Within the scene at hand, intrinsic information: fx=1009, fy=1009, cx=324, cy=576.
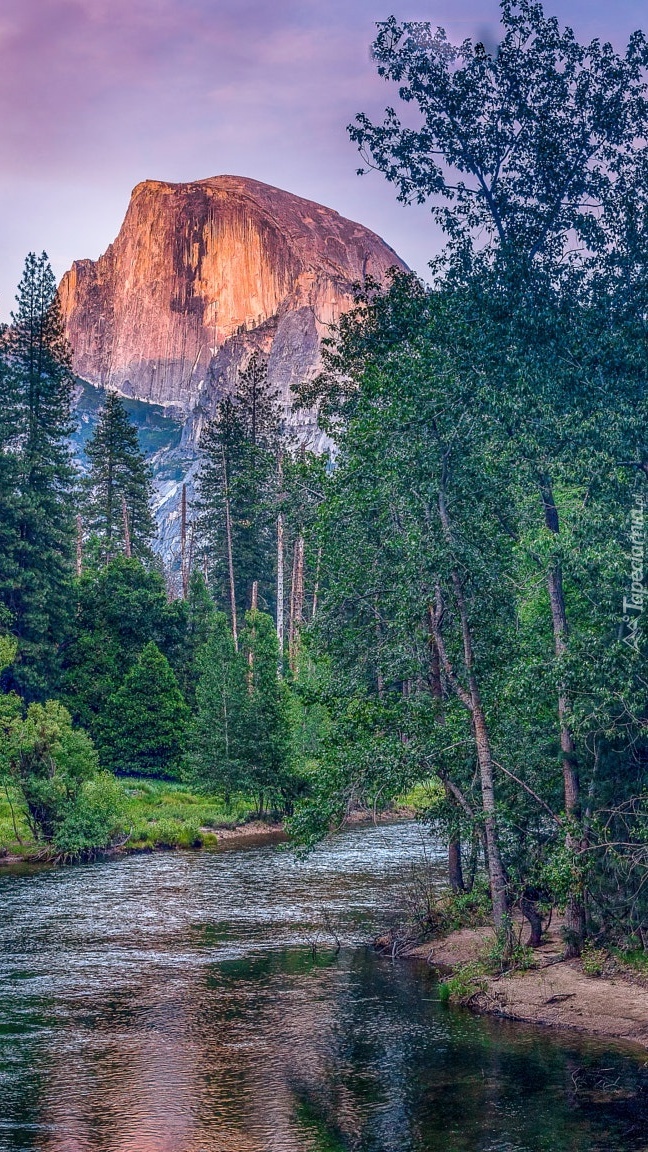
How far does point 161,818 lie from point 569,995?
2584 cm

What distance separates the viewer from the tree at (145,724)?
51781 mm

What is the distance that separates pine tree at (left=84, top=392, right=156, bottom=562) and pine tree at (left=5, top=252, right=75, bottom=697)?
10676 mm

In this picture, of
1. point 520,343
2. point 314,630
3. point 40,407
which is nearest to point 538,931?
point 314,630

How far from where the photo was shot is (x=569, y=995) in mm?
18266

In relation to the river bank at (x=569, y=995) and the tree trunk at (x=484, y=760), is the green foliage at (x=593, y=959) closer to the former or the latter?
the river bank at (x=569, y=995)

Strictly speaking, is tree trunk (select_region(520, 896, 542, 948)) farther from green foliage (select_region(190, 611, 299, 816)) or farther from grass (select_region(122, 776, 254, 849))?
green foliage (select_region(190, 611, 299, 816))

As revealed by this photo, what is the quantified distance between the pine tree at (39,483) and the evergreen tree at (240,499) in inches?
482

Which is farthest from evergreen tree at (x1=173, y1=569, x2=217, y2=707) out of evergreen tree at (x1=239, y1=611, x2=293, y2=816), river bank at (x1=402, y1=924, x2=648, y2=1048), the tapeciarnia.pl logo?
the tapeciarnia.pl logo

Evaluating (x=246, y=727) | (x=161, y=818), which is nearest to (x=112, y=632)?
(x=246, y=727)

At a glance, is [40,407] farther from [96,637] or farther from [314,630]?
[314,630]

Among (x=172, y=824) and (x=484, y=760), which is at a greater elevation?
(x=484, y=760)

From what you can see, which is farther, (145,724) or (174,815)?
(145,724)

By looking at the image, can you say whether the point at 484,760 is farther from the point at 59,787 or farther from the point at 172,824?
the point at 172,824

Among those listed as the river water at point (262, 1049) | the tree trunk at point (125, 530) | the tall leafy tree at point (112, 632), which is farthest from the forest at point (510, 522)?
the tree trunk at point (125, 530)
